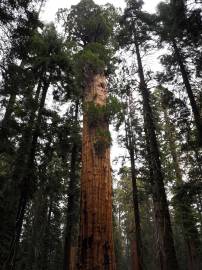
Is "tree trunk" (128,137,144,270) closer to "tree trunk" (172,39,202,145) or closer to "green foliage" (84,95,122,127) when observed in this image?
"tree trunk" (172,39,202,145)

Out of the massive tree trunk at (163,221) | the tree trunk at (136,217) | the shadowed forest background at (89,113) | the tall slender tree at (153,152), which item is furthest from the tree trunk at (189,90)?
the tree trunk at (136,217)

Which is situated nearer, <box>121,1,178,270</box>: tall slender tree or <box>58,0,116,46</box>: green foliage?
<box>58,0,116,46</box>: green foliage

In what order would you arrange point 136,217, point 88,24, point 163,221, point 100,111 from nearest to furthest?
point 100,111 → point 88,24 → point 163,221 → point 136,217

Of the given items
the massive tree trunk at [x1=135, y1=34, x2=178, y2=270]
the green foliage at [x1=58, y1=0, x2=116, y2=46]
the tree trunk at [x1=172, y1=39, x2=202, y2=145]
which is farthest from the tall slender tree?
the green foliage at [x1=58, y1=0, x2=116, y2=46]

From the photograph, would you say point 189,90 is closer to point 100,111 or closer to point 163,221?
point 163,221

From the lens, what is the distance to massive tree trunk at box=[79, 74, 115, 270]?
3523 millimetres

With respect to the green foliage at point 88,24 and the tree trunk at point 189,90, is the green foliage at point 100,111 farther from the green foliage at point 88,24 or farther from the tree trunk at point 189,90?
the tree trunk at point 189,90

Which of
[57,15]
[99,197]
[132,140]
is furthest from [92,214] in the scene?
[132,140]

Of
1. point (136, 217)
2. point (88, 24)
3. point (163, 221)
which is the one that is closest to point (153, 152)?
point (163, 221)

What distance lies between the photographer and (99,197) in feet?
13.2

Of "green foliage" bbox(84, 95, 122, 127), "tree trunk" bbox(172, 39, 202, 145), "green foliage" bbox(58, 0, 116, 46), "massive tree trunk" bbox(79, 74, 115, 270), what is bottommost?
"massive tree trunk" bbox(79, 74, 115, 270)

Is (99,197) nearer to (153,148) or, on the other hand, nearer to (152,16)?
(153,148)

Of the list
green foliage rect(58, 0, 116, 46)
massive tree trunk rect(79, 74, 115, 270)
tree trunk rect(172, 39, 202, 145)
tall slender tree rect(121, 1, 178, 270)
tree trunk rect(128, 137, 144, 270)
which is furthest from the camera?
tree trunk rect(128, 137, 144, 270)

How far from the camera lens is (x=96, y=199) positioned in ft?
13.1
